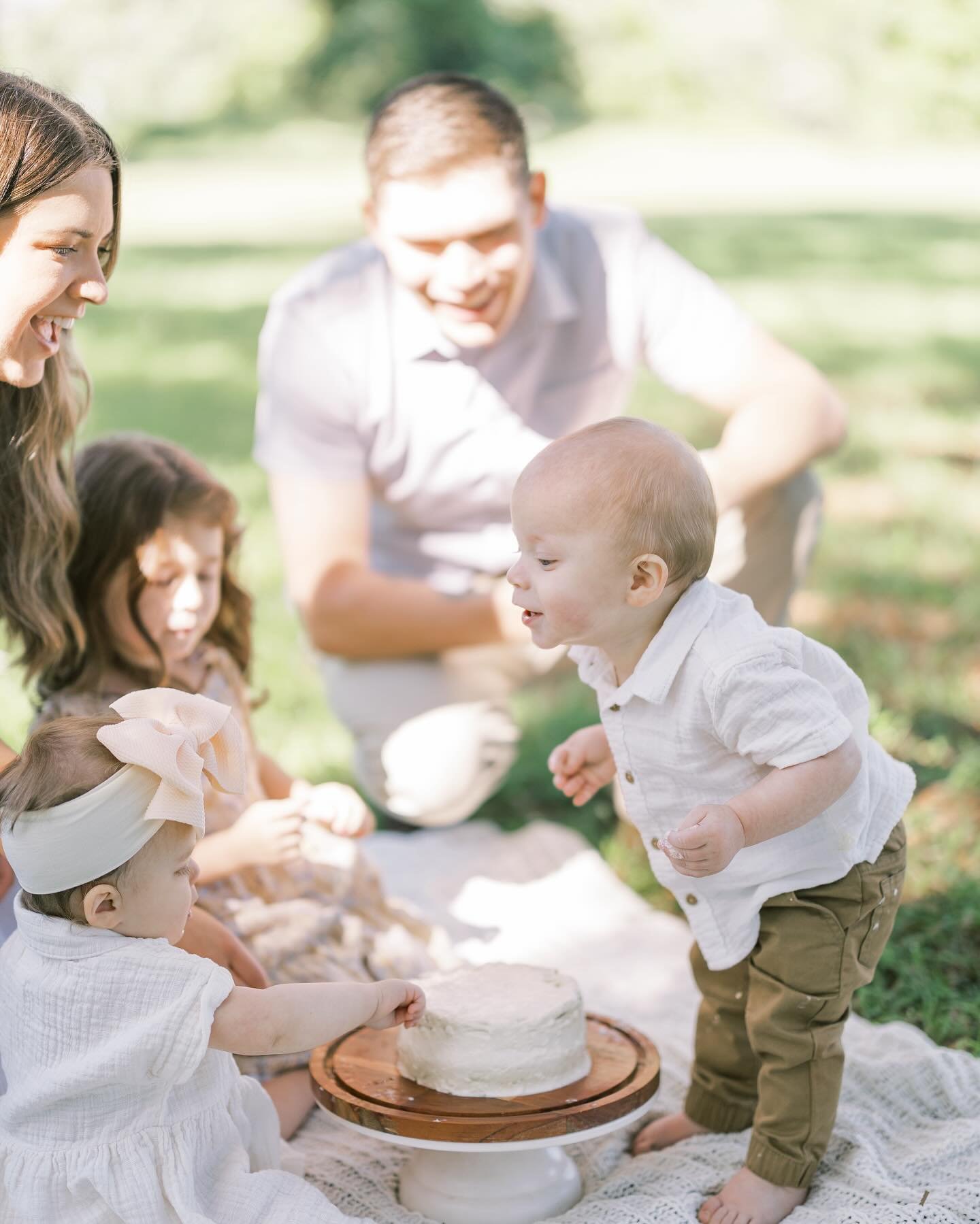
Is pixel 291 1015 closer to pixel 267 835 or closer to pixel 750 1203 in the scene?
pixel 267 835

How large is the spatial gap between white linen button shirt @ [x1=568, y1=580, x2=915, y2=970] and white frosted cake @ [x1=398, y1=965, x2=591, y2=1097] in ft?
0.83

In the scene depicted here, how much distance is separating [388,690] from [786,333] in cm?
647

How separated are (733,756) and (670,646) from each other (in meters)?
0.19

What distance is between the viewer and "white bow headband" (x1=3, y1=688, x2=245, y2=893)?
1.89 m

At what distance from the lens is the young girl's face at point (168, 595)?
279 cm

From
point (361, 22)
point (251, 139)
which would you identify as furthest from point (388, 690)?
point (361, 22)

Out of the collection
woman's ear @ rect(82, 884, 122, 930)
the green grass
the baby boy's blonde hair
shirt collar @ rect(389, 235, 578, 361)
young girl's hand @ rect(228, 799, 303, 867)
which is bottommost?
the green grass

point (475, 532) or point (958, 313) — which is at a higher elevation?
point (475, 532)

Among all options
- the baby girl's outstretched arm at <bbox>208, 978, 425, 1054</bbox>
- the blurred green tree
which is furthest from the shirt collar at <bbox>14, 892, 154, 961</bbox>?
the blurred green tree

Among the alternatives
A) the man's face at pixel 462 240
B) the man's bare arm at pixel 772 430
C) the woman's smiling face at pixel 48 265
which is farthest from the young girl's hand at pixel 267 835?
the man's bare arm at pixel 772 430

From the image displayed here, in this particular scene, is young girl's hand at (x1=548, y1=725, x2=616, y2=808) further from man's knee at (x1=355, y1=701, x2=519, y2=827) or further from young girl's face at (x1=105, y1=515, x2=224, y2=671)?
man's knee at (x1=355, y1=701, x2=519, y2=827)

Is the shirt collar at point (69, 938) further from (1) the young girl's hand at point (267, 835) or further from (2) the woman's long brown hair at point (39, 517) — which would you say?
(2) the woman's long brown hair at point (39, 517)

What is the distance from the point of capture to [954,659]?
468cm

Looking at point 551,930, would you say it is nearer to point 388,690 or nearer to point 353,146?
point 388,690
